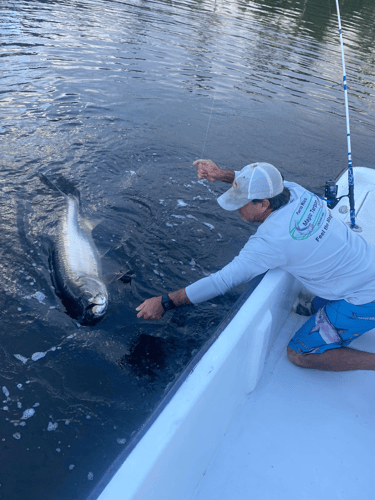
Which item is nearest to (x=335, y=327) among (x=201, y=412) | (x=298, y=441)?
(x=298, y=441)

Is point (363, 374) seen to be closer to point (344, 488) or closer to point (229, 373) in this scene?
point (344, 488)

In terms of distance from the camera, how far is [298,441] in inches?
118

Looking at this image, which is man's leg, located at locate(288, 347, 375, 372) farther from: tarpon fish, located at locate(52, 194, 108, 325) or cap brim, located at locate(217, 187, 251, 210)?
tarpon fish, located at locate(52, 194, 108, 325)

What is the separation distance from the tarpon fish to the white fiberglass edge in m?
2.02

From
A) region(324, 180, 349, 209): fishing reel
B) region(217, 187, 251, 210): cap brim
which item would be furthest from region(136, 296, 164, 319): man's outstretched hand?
region(324, 180, 349, 209): fishing reel

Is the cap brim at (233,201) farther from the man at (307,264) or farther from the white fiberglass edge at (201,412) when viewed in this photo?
the white fiberglass edge at (201,412)

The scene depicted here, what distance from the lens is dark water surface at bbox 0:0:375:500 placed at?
3.58 meters

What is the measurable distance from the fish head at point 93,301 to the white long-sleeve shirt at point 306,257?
1.44 meters

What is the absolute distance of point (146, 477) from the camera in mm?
1922

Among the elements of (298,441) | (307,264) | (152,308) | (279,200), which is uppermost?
(279,200)

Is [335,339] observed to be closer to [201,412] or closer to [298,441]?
[298,441]

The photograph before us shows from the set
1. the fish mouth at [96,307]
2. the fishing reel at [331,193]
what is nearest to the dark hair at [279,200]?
the fishing reel at [331,193]

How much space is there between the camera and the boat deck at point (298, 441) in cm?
269

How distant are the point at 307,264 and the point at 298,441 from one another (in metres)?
1.51
